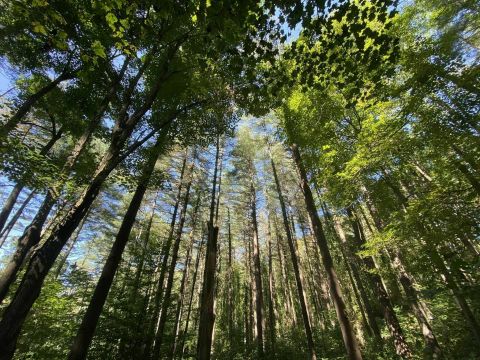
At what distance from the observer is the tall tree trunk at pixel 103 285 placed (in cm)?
596

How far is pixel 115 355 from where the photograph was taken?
25.5 feet

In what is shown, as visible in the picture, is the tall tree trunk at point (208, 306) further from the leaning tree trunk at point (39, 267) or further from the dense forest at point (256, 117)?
the leaning tree trunk at point (39, 267)

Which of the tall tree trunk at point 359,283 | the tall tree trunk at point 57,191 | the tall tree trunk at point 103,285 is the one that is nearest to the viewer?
the tall tree trunk at point 57,191

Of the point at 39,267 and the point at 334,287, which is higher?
the point at 334,287

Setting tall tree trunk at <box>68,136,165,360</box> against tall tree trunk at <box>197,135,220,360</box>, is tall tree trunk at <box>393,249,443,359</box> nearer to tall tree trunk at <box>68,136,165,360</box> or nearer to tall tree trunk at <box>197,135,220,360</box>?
tall tree trunk at <box>197,135,220,360</box>

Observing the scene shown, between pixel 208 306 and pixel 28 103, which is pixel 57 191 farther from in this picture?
pixel 208 306

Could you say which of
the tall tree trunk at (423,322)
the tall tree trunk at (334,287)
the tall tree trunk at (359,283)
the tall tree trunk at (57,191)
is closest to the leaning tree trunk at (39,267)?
the tall tree trunk at (57,191)

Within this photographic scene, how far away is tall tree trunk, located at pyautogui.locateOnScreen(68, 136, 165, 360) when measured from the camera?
A: 5.96 meters

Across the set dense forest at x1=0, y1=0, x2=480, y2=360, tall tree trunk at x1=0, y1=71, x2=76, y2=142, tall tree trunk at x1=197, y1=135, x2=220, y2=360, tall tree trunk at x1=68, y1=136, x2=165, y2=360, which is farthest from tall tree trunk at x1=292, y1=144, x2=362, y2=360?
tall tree trunk at x1=0, y1=71, x2=76, y2=142

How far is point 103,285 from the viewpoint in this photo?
6895 mm

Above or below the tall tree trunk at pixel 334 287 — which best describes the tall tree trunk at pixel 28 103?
above

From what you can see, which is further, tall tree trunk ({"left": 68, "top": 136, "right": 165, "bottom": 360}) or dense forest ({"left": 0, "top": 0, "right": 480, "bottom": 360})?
tall tree trunk ({"left": 68, "top": 136, "right": 165, "bottom": 360})

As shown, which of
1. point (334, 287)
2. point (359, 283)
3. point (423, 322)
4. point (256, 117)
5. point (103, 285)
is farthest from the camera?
point (359, 283)

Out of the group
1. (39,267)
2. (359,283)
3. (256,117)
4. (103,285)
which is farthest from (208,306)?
(359,283)
